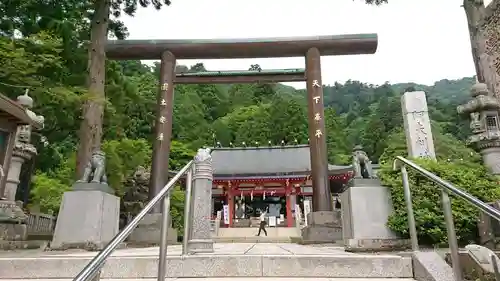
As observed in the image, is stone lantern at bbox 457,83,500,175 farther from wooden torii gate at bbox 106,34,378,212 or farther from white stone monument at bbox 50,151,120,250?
white stone monument at bbox 50,151,120,250

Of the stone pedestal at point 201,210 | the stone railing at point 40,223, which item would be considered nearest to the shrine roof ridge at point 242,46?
the stone railing at point 40,223

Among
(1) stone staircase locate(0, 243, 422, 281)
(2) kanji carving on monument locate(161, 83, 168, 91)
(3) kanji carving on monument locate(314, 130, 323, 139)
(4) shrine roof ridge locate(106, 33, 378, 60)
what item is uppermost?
(4) shrine roof ridge locate(106, 33, 378, 60)

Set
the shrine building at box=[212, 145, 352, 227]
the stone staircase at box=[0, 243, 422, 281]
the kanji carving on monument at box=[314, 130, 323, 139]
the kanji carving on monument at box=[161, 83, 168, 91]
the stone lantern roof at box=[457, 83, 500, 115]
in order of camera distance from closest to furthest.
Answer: the stone staircase at box=[0, 243, 422, 281], the stone lantern roof at box=[457, 83, 500, 115], the kanji carving on monument at box=[314, 130, 323, 139], the kanji carving on monument at box=[161, 83, 168, 91], the shrine building at box=[212, 145, 352, 227]

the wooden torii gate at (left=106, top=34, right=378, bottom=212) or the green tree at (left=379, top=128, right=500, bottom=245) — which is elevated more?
the wooden torii gate at (left=106, top=34, right=378, bottom=212)

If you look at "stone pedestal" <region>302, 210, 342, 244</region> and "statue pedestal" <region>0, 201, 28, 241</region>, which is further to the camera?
"stone pedestal" <region>302, 210, 342, 244</region>

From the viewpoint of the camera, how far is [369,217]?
5094mm

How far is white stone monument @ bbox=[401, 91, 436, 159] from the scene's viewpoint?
10.0 metres

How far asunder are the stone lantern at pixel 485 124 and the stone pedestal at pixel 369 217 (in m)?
4.31

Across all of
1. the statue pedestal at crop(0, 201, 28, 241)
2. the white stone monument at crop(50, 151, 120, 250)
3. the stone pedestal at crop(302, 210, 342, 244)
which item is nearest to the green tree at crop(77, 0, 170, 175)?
the statue pedestal at crop(0, 201, 28, 241)

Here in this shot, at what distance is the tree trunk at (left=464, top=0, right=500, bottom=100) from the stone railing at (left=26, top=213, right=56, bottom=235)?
13.0 meters

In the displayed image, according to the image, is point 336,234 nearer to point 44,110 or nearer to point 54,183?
point 44,110

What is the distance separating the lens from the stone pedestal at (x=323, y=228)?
9.45 meters

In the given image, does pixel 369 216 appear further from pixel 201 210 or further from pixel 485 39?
pixel 485 39

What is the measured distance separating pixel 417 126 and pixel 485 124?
2.15m
